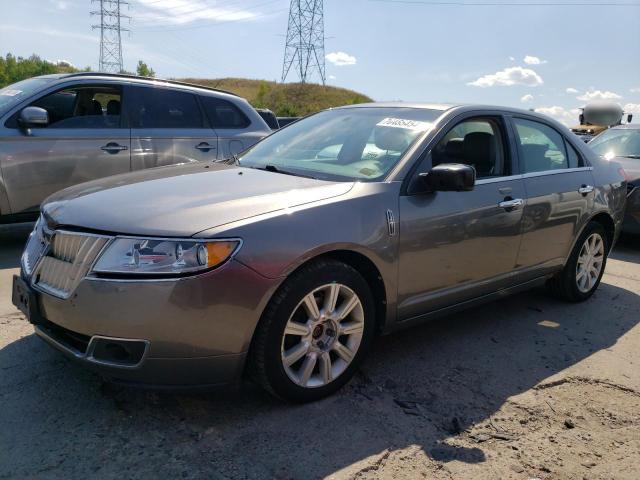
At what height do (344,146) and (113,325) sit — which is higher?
(344,146)

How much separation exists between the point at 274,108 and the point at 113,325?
230ft

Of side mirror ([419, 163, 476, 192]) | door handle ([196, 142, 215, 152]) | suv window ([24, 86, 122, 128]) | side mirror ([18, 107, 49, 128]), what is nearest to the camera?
side mirror ([419, 163, 476, 192])

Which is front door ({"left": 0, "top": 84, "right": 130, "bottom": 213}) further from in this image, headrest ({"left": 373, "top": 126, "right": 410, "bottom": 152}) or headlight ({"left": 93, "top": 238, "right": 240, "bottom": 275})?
headlight ({"left": 93, "top": 238, "right": 240, "bottom": 275})

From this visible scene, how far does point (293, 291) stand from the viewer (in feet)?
8.87

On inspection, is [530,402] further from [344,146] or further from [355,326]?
[344,146]

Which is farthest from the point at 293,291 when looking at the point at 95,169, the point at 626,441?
the point at 95,169

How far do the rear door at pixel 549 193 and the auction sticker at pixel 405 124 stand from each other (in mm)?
941

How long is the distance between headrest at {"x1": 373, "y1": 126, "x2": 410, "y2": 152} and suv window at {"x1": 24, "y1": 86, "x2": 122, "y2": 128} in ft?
11.7

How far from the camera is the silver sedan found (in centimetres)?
248

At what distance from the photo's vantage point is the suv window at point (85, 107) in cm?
592

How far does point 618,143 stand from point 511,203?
569 cm

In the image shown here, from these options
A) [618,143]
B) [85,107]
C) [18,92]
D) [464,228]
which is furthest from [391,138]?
[618,143]

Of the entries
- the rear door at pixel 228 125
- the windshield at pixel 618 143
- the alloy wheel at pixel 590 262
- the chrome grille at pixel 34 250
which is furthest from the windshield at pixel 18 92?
the windshield at pixel 618 143

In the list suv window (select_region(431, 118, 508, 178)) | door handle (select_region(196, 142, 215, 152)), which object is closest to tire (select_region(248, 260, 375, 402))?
suv window (select_region(431, 118, 508, 178))
